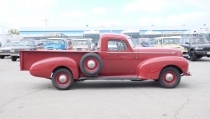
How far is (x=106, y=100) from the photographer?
7172mm

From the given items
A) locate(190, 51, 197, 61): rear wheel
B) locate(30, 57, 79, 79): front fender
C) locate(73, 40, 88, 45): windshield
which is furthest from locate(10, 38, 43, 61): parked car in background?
locate(30, 57, 79, 79): front fender

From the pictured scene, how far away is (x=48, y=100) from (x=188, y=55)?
14692 millimetres

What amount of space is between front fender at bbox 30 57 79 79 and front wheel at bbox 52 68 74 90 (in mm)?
166

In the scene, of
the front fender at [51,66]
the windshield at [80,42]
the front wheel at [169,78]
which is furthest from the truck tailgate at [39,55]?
the windshield at [80,42]

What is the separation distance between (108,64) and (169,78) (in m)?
2.01

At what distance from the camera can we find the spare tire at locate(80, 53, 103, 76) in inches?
335

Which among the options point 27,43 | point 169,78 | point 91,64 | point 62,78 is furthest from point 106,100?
point 27,43

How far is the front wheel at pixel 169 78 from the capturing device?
877 cm

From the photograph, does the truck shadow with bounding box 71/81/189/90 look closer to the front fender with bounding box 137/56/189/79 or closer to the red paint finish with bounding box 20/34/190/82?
the red paint finish with bounding box 20/34/190/82

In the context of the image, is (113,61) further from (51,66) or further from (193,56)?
(193,56)

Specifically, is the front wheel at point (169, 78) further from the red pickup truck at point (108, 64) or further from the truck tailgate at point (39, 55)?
the truck tailgate at point (39, 55)

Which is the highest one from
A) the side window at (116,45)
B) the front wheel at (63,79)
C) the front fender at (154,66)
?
the side window at (116,45)

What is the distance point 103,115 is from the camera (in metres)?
5.82

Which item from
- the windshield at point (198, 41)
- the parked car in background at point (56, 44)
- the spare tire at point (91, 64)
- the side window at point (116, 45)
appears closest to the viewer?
the spare tire at point (91, 64)
